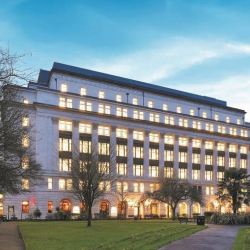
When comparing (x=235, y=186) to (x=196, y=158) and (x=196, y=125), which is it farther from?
(x=196, y=125)

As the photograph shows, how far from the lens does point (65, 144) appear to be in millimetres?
81500

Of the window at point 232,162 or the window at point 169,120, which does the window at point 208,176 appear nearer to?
the window at point 232,162

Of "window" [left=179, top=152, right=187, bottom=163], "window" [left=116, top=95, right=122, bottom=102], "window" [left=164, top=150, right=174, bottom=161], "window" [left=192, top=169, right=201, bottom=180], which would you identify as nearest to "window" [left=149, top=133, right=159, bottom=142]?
"window" [left=164, top=150, right=174, bottom=161]

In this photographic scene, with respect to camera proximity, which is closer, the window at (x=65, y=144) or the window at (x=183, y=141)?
the window at (x=65, y=144)

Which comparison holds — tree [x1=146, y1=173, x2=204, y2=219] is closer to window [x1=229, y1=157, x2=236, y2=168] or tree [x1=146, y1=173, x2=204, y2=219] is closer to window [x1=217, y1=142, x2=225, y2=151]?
window [x1=217, y1=142, x2=225, y2=151]

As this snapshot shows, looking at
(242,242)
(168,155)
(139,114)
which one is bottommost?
(242,242)

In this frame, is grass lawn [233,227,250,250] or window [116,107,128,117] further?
window [116,107,128,117]

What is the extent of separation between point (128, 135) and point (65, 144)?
15.5 metres

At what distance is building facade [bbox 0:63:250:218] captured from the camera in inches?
3095

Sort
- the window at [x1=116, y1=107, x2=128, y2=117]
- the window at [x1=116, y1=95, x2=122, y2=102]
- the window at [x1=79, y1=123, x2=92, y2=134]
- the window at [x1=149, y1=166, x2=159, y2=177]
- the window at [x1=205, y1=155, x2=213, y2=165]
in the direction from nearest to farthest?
the window at [x1=79, y1=123, x2=92, y2=134]
the window at [x1=116, y1=107, x2=128, y2=117]
the window at [x1=116, y1=95, x2=122, y2=102]
the window at [x1=149, y1=166, x2=159, y2=177]
the window at [x1=205, y1=155, x2=213, y2=165]

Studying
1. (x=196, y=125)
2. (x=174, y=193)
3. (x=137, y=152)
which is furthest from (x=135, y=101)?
(x=174, y=193)

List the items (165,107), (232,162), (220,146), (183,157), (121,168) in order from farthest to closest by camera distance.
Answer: (232,162) < (220,146) < (183,157) < (165,107) < (121,168)

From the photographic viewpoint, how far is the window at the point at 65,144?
8109 centimetres

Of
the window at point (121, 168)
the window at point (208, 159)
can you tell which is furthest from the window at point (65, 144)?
the window at point (208, 159)
